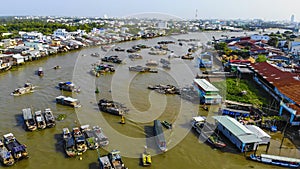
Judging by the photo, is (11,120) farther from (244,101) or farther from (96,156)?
(244,101)

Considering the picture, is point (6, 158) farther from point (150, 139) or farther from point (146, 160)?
point (150, 139)

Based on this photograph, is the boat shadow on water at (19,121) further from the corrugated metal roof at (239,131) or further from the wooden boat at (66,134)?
the corrugated metal roof at (239,131)

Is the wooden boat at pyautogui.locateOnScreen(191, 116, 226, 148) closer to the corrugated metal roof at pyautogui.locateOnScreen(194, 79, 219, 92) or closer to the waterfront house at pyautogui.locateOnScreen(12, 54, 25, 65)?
the corrugated metal roof at pyautogui.locateOnScreen(194, 79, 219, 92)

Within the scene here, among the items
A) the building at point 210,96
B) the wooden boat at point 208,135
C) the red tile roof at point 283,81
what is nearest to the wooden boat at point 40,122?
the wooden boat at point 208,135

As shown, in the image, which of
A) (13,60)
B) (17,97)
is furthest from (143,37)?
(17,97)

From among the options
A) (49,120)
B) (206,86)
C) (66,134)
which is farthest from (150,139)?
(206,86)

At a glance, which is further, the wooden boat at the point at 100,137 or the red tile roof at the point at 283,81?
the red tile roof at the point at 283,81
